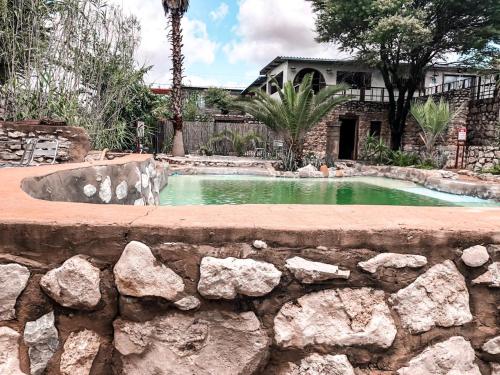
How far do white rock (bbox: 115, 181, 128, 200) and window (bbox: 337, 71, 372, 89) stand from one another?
62.6 feet

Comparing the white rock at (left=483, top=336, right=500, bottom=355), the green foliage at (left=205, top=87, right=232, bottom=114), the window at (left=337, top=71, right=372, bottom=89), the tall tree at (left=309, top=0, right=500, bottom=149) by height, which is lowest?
the white rock at (left=483, top=336, right=500, bottom=355)

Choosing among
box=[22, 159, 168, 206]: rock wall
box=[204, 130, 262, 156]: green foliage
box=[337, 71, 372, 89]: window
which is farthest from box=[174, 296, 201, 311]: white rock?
box=[337, 71, 372, 89]: window

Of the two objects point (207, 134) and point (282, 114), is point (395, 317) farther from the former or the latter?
point (207, 134)

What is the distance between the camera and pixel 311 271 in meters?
1.25

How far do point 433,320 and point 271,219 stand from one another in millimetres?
608

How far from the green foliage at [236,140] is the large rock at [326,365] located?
16887mm

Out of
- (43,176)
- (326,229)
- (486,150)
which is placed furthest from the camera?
(486,150)

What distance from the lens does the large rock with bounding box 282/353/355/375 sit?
4.17ft

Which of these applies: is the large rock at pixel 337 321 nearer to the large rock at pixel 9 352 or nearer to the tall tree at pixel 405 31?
the large rock at pixel 9 352

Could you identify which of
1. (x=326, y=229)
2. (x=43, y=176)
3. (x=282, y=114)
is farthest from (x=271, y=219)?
(x=282, y=114)

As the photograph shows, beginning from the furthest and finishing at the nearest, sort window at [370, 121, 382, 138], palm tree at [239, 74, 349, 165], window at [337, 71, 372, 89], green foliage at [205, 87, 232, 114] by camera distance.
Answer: green foliage at [205, 87, 232, 114]
window at [337, 71, 372, 89]
window at [370, 121, 382, 138]
palm tree at [239, 74, 349, 165]

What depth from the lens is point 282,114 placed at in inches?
537

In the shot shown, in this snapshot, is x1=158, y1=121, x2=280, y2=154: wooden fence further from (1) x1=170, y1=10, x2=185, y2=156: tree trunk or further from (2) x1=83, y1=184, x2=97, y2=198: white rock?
(2) x1=83, y1=184, x2=97, y2=198: white rock

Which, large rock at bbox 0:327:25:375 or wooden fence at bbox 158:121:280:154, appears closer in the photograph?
large rock at bbox 0:327:25:375
